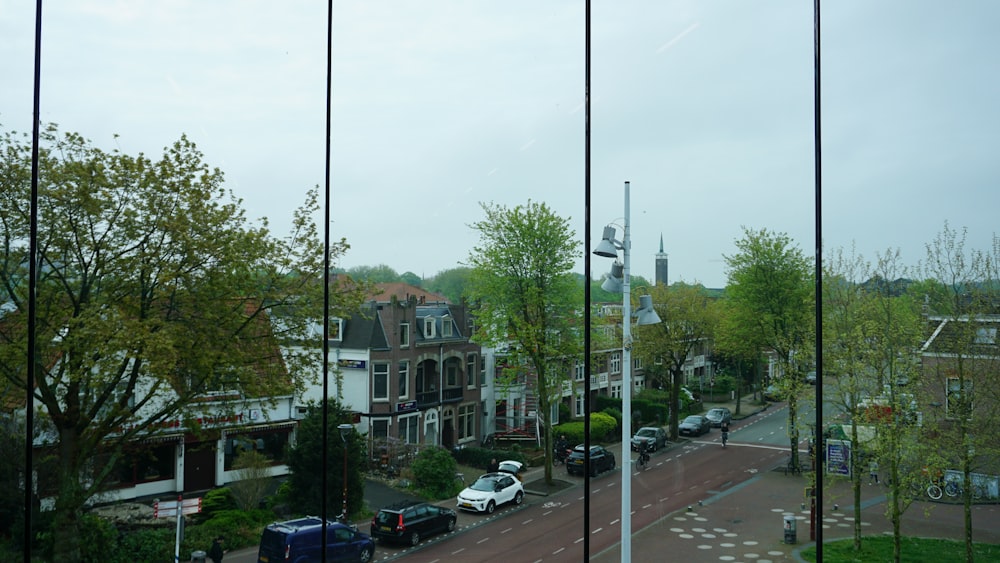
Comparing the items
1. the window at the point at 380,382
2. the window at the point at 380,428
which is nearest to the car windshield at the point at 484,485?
the window at the point at 380,428

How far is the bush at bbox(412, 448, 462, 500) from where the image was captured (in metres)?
5.92

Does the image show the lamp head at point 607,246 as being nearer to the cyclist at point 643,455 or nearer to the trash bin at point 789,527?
the cyclist at point 643,455

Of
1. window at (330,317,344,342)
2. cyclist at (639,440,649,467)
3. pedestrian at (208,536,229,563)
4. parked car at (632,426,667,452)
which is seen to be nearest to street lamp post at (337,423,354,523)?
window at (330,317,344,342)

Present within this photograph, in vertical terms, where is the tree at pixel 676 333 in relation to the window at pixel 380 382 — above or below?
above

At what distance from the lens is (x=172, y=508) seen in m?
5.19

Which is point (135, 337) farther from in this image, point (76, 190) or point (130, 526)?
point (130, 526)

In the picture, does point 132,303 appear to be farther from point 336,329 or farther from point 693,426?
point 693,426

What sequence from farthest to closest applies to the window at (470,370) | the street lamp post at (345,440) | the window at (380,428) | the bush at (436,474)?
the window at (470,370)
the window at (380,428)
the bush at (436,474)
the street lamp post at (345,440)

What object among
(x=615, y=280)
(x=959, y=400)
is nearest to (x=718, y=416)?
(x=615, y=280)

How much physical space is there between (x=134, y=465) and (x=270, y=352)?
138 centimetres

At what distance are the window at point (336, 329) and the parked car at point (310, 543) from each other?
156 cm

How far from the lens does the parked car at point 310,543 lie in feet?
16.9

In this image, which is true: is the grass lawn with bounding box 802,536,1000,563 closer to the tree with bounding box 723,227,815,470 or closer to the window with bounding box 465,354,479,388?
the tree with bounding box 723,227,815,470

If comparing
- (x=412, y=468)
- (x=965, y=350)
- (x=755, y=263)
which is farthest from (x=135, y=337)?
(x=965, y=350)
